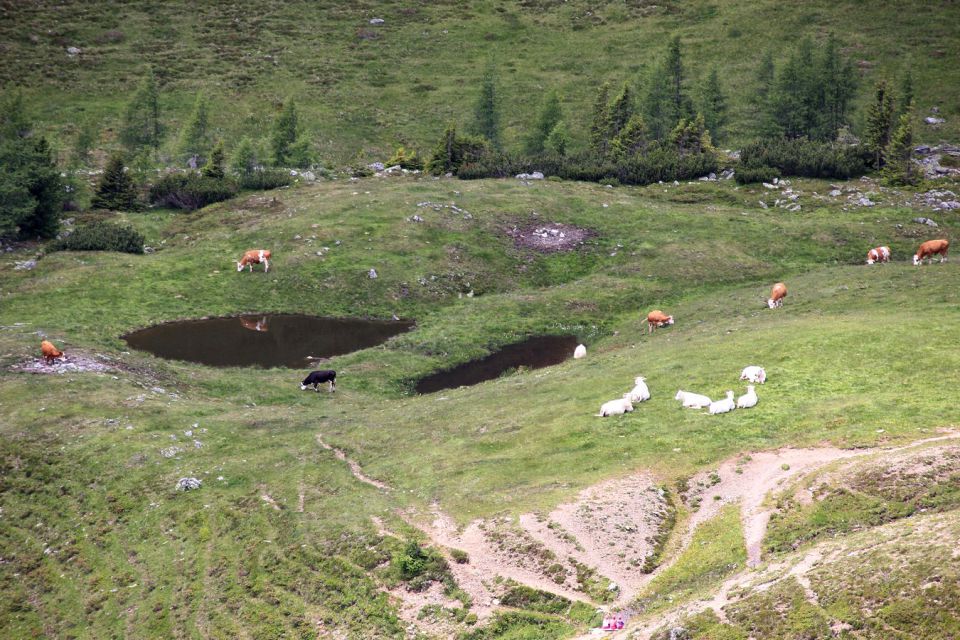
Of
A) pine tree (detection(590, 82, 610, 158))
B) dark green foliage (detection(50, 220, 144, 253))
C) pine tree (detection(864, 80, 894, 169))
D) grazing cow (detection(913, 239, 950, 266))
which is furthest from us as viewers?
pine tree (detection(590, 82, 610, 158))

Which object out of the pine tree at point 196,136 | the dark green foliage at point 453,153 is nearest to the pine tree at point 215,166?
the pine tree at point 196,136

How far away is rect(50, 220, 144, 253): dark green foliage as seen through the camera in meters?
65.7

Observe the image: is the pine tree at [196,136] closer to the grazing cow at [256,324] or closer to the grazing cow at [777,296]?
the grazing cow at [256,324]

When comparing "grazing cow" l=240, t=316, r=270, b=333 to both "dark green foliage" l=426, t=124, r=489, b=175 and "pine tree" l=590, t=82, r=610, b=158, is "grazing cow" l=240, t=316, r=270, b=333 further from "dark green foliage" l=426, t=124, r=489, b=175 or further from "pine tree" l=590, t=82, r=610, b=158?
"pine tree" l=590, t=82, r=610, b=158

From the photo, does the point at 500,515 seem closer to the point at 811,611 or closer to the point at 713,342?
the point at 811,611

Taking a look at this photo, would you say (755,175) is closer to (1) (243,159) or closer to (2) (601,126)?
(2) (601,126)

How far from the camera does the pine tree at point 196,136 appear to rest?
287 ft

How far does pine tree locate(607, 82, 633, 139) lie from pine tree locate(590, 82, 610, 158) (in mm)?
539

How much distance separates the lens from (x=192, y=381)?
44.8 metres

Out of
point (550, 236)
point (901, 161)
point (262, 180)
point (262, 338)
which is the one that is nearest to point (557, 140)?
point (550, 236)

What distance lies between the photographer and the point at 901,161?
77.9 meters

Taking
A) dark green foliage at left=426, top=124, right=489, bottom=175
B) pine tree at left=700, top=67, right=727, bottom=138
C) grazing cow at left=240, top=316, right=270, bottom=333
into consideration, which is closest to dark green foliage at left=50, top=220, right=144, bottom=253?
grazing cow at left=240, top=316, right=270, bottom=333

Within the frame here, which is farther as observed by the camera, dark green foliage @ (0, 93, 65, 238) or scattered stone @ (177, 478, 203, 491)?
dark green foliage @ (0, 93, 65, 238)

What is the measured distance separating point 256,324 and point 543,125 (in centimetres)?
5317
